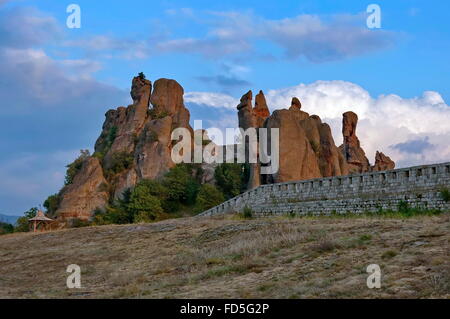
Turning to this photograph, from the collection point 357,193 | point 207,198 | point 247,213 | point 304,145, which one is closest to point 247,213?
point 247,213

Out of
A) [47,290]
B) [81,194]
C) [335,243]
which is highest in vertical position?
[81,194]

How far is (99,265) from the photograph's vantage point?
1788 centimetres

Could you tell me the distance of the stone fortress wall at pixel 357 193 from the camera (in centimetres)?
2291

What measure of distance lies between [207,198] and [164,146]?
11324mm

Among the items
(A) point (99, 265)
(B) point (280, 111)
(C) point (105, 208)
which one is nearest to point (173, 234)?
(A) point (99, 265)

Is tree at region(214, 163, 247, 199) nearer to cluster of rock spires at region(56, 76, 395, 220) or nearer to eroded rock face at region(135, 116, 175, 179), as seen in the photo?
cluster of rock spires at region(56, 76, 395, 220)

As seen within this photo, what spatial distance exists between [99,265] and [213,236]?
4388 millimetres

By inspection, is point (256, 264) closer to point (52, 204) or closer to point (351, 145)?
point (52, 204)

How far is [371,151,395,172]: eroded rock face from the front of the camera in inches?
2554

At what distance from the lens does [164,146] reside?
59031 mm

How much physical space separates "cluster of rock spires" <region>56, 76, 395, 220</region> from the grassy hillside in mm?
25041

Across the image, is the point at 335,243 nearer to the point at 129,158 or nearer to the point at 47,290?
the point at 47,290

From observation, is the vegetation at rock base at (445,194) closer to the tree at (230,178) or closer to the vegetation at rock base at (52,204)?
the tree at (230,178)
